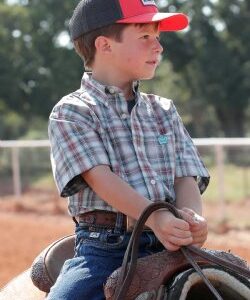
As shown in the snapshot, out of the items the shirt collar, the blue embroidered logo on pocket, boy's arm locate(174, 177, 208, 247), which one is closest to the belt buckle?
boy's arm locate(174, 177, 208, 247)

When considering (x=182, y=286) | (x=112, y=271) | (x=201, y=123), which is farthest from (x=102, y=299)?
(x=201, y=123)

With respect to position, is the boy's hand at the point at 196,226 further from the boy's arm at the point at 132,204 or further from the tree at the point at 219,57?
the tree at the point at 219,57

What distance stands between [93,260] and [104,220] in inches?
6.4

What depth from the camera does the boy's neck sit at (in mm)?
2471

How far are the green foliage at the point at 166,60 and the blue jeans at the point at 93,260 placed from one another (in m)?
33.6

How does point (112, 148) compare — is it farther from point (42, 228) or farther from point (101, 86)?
point (42, 228)

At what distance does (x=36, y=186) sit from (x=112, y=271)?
12.5 meters

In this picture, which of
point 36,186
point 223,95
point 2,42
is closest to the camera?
point 36,186

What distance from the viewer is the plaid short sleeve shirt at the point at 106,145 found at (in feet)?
7.56

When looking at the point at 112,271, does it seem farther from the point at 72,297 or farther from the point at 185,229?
the point at 185,229

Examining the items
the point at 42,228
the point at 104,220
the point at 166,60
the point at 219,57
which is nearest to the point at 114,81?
the point at 104,220

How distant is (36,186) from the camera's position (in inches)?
577

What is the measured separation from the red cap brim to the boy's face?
38mm

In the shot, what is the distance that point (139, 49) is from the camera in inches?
93.6
